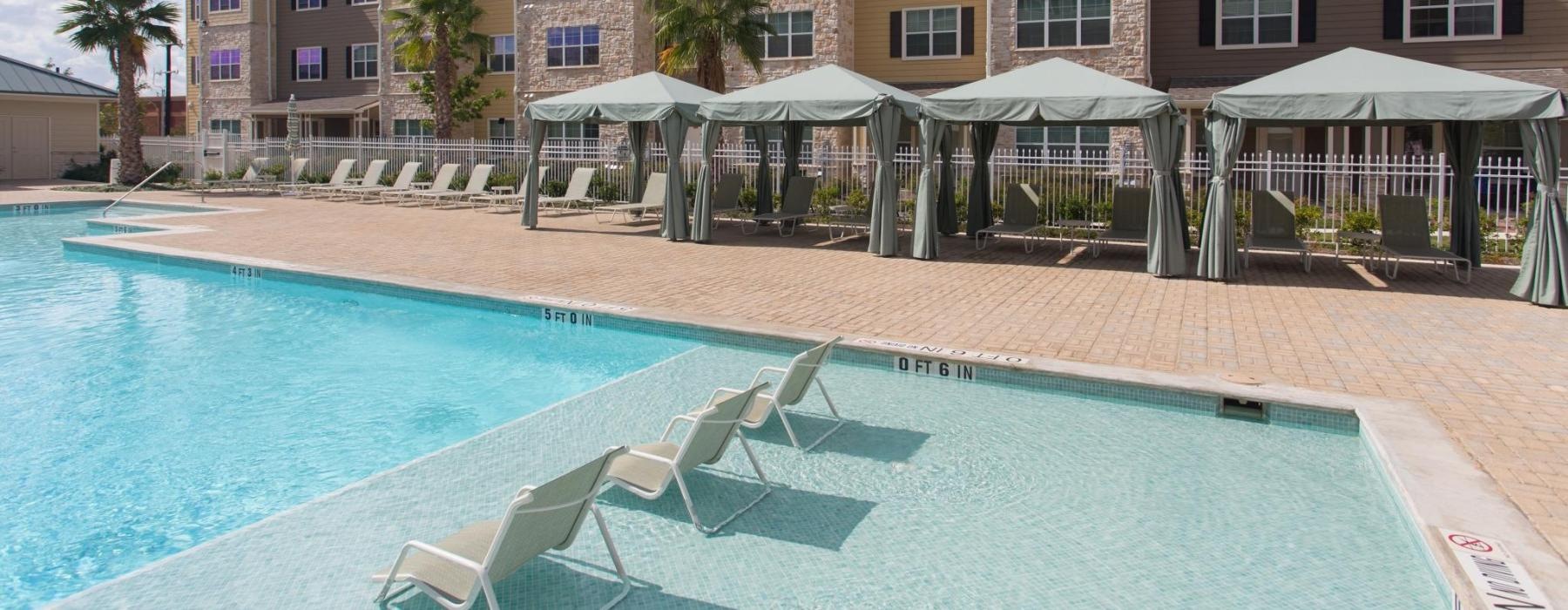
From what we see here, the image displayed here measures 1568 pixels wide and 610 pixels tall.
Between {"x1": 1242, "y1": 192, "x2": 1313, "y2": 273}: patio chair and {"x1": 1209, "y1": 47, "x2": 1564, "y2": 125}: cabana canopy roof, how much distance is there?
165cm

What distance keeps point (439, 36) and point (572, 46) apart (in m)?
4.50

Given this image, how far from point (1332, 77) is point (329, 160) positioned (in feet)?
81.5

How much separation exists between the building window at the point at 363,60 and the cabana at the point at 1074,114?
30.4 metres

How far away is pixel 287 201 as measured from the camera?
2475cm

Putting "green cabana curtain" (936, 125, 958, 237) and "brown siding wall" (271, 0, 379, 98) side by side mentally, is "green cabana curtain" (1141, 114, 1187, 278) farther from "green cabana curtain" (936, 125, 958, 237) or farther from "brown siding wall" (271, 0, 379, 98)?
"brown siding wall" (271, 0, 379, 98)

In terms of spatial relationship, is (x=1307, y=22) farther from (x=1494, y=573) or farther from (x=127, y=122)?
(x=127, y=122)

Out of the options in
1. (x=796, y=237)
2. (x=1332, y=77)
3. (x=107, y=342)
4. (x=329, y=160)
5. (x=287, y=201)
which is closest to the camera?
(x=107, y=342)

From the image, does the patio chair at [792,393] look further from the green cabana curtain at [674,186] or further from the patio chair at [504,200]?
the patio chair at [504,200]

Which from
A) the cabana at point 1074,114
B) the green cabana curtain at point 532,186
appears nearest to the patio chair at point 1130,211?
the cabana at point 1074,114

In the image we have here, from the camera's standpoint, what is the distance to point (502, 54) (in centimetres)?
3475

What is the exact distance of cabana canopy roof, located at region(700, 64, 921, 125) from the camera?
14.3 m

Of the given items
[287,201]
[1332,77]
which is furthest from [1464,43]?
[287,201]

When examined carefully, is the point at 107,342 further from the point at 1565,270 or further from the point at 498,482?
the point at 1565,270

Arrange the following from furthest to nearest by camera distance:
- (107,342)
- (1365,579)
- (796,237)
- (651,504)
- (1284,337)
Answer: (796,237), (107,342), (1284,337), (651,504), (1365,579)
